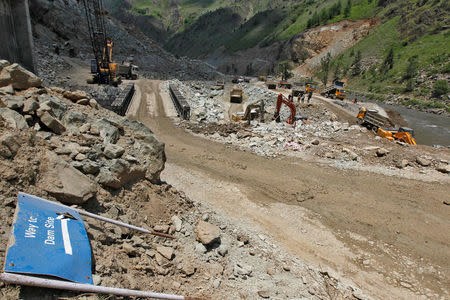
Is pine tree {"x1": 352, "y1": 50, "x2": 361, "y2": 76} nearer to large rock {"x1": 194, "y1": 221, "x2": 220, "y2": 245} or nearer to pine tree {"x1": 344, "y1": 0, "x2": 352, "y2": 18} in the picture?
pine tree {"x1": 344, "y1": 0, "x2": 352, "y2": 18}

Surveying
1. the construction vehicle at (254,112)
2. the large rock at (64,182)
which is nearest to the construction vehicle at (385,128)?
the construction vehicle at (254,112)

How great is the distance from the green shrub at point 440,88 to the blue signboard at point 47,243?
2143 inches

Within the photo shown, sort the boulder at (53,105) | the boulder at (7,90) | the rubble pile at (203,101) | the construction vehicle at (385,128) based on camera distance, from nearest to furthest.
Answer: the boulder at (7,90) → the boulder at (53,105) → the construction vehicle at (385,128) → the rubble pile at (203,101)

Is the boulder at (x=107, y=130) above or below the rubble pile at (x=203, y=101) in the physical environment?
above

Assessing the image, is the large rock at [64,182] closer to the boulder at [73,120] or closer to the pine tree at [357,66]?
the boulder at [73,120]

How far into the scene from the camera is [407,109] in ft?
139

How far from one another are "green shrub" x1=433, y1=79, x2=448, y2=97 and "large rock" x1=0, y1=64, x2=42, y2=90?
5389 cm

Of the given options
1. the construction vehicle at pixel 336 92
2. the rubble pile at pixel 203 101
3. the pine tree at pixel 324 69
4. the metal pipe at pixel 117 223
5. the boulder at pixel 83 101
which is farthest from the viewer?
the pine tree at pixel 324 69

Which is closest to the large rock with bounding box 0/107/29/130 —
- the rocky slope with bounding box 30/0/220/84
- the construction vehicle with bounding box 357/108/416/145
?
the construction vehicle with bounding box 357/108/416/145

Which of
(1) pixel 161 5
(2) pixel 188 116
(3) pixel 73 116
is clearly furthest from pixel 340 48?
(1) pixel 161 5

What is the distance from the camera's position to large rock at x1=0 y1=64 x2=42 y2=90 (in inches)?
278

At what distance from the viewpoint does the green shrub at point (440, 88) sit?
42.1 m

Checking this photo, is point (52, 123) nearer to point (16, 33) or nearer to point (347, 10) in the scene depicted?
point (16, 33)

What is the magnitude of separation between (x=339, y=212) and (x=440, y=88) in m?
45.7
